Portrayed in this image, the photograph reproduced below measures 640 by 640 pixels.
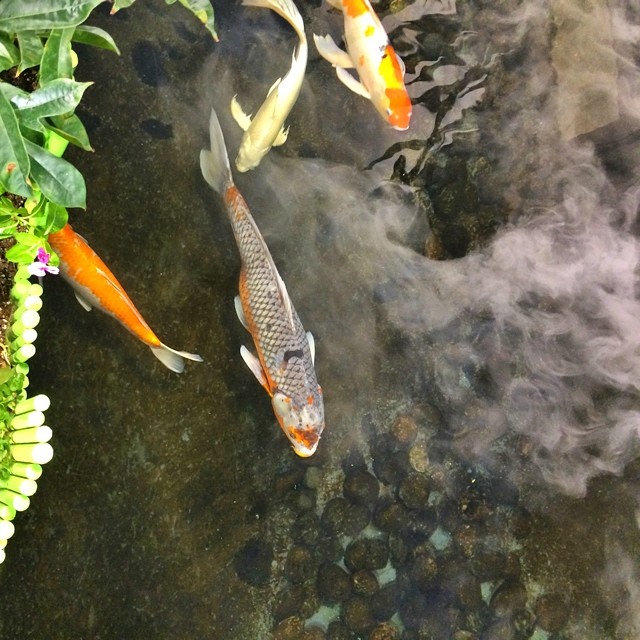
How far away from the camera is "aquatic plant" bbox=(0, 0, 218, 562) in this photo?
66.9 inches

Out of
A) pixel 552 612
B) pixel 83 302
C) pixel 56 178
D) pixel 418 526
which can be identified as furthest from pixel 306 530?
pixel 56 178

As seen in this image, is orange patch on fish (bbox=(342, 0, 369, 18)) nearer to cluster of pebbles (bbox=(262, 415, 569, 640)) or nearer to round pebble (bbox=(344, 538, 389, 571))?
cluster of pebbles (bbox=(262, 415, 569, 640))

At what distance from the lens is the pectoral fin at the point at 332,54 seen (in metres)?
3.20

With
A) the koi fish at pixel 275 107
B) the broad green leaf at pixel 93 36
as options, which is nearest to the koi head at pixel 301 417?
the koi fish at pixel 275 107

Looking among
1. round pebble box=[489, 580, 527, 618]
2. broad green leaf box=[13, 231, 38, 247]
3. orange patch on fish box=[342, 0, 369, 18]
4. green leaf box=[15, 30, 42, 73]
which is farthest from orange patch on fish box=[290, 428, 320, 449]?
orange patch on fish box=[342, 0, 369, 18]

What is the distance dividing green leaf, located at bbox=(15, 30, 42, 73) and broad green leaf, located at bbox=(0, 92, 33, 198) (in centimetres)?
27

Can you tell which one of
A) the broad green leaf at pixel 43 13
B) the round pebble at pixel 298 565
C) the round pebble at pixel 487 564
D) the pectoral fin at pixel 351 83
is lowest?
the round pebble at pixel 487 564

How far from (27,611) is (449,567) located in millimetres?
2147

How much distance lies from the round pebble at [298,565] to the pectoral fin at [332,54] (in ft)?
8.27

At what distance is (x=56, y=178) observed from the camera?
185 cm

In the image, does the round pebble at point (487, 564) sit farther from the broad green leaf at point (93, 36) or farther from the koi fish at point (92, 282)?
the broad green leaf at point (93, 36)

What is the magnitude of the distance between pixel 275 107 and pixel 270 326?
99cm

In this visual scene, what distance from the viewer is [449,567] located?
350 centimetres

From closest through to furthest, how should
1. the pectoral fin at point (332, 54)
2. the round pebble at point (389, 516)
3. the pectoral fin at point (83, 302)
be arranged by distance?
the pectoral fin at point (83, 302), the pectoral fin at point (332, 54), the round pebble at point (389, 516)
